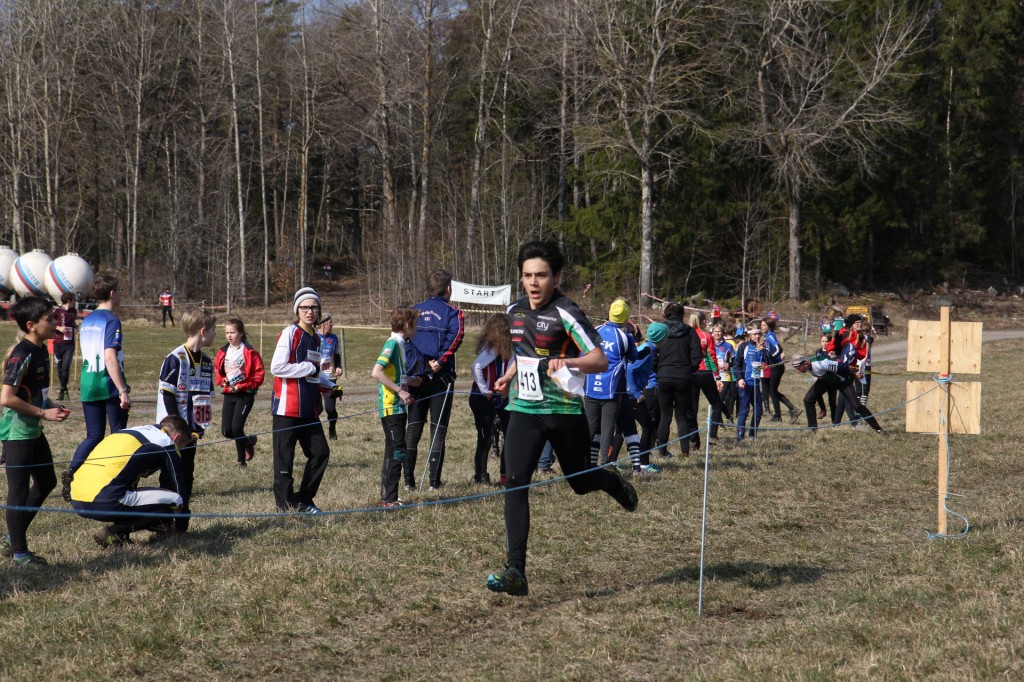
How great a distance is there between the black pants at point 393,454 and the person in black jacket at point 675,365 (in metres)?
3.95

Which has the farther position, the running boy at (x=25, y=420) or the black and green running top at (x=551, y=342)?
the running boy at (x=25, y=420)

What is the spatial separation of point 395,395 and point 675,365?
407cm

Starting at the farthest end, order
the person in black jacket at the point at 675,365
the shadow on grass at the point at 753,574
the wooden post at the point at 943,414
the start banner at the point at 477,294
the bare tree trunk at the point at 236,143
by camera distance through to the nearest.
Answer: the bare tree trunk at the point at 236,143 → the start banner at the point at 477,294 → the person in black jacket at the point at 675,365 → the wooden post at the point at 943,414 → the shadow on grass at the point at 753,574

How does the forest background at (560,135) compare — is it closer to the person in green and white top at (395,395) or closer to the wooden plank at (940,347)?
the person in green and white top at (395,395)

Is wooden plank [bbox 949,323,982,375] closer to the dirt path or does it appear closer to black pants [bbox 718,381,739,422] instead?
black pants [bbox 718,381,739,422]

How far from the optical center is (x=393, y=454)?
29.5 feet

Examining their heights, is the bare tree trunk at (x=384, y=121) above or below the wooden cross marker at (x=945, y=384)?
above

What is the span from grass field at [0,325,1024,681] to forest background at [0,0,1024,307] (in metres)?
32.7

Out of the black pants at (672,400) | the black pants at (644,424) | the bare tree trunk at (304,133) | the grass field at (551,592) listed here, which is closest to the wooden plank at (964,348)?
the grass field at (551,592)

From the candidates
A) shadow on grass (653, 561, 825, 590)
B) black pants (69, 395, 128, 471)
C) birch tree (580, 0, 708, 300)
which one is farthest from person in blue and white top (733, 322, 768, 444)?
birch tree (580, 0, 708, 300)

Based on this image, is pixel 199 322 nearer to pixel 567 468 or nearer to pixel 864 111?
pixel 567 468

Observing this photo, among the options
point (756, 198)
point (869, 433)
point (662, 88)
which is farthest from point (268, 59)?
point (869, 433)

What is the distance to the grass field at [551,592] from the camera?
507cm

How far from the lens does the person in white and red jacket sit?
8305 millimetres
